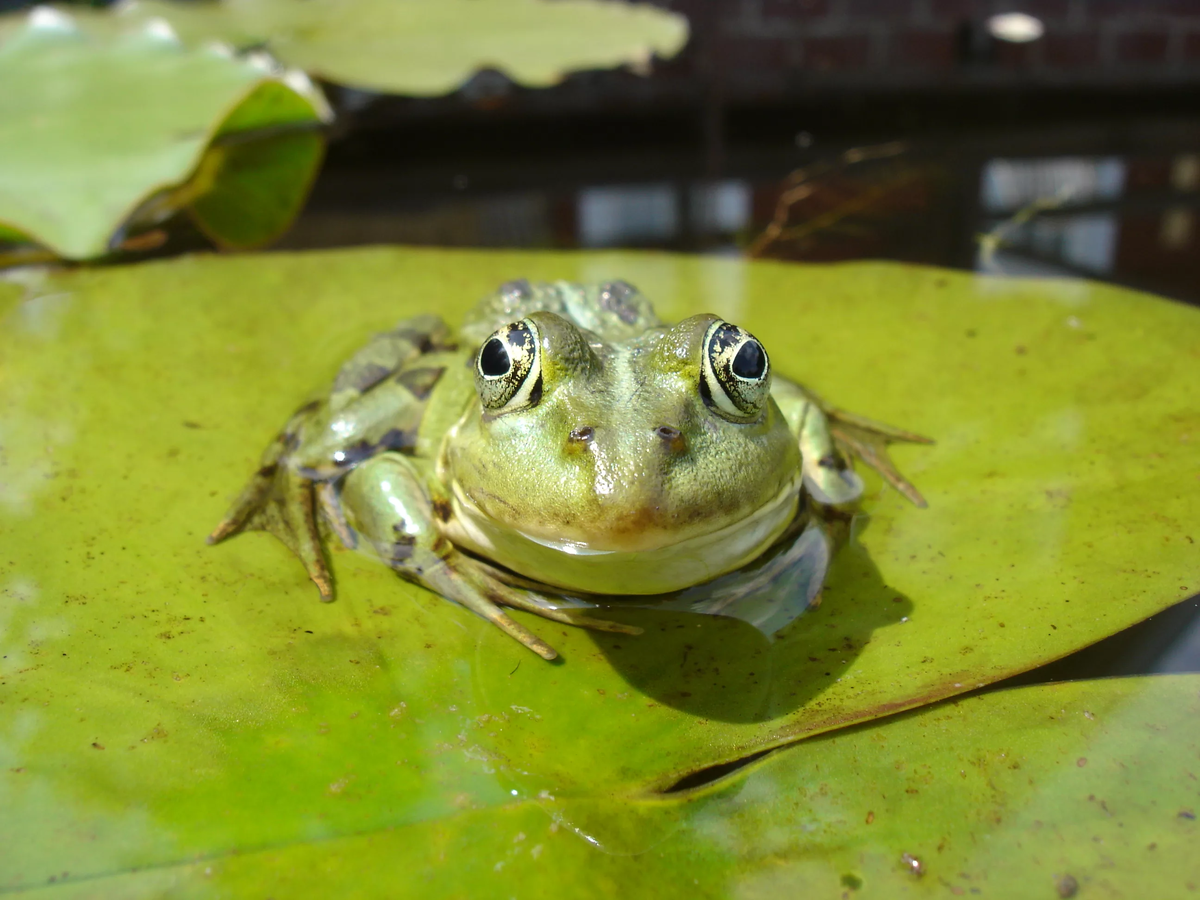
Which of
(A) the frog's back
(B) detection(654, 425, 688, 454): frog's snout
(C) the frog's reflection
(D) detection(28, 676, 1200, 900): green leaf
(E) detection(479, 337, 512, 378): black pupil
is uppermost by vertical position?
(E) detection(479, 337, 512, 378): black pupil

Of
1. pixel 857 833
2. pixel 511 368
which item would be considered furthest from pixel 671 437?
pixel 857 833

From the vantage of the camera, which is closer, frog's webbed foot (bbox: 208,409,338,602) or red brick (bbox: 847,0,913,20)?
frog's webbed foot (bbox: 208,409,338,602)

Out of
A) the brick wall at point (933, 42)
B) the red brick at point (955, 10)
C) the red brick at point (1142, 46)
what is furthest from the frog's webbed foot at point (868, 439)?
the red brick at point (1142, 46)

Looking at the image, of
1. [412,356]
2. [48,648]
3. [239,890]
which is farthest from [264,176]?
[239,890]

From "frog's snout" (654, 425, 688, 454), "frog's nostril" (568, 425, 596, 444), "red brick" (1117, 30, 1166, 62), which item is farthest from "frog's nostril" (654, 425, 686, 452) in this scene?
"red brick" (1117, 30, 1166, 62)

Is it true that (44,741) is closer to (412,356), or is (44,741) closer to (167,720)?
(167,720)

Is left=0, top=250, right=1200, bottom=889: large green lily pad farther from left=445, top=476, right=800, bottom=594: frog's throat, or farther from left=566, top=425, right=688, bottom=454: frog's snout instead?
left=566, top=425, right=688, bottom=454: frog's snout

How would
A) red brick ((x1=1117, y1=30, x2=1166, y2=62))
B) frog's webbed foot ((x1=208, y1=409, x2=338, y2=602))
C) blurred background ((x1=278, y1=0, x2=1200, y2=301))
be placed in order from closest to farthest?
frog's webbed foot ((x1=208, y1=409, x2=338, y2=602)), blurred background ((x1=278, y1=0, x2=1200, y2=301)), red brick ((x1=1117, y1=30, x2=1166, y2=62))
